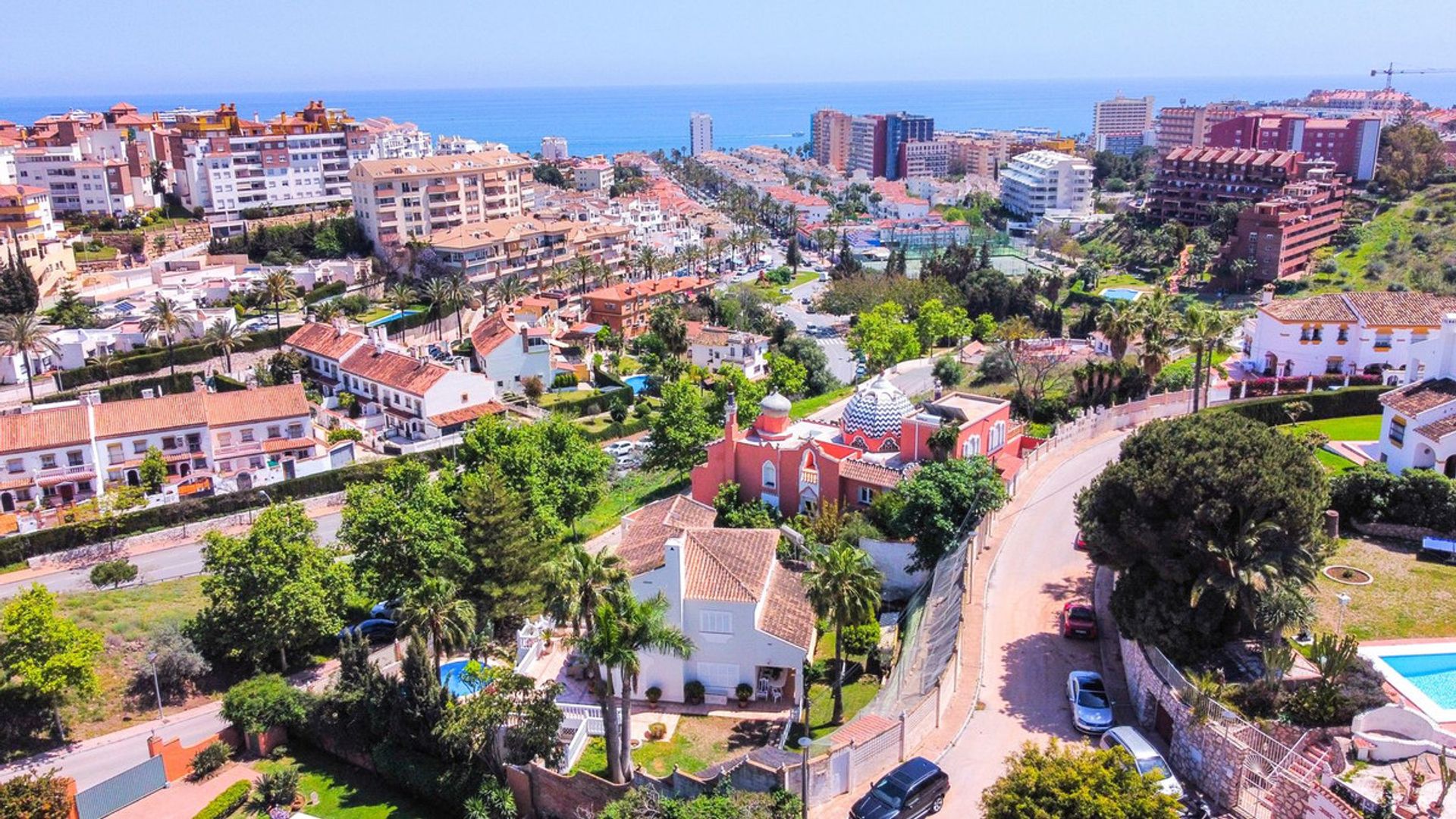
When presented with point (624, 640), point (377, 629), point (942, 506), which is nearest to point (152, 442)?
point (377, 629)

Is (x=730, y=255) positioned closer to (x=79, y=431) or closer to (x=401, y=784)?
(x=79, y=431)

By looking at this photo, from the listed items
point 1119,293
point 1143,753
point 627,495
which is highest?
point 1143,753

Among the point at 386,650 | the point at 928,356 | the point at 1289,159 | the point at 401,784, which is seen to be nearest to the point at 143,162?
the point at 928,356

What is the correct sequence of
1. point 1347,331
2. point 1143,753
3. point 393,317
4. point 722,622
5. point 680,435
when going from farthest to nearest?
1. point 393,317
2. point 1347,331
3. point 680,435
4. point 722,622
5. point 1143,753

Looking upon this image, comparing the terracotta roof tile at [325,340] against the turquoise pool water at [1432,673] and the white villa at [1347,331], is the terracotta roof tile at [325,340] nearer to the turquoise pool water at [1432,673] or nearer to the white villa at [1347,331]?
the white villa at [1347,331]

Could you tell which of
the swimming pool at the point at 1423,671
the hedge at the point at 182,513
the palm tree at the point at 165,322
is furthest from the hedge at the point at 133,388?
→ the swimming pool at the point at 1423,671

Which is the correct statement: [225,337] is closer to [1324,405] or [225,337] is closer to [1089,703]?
[1089,703]
